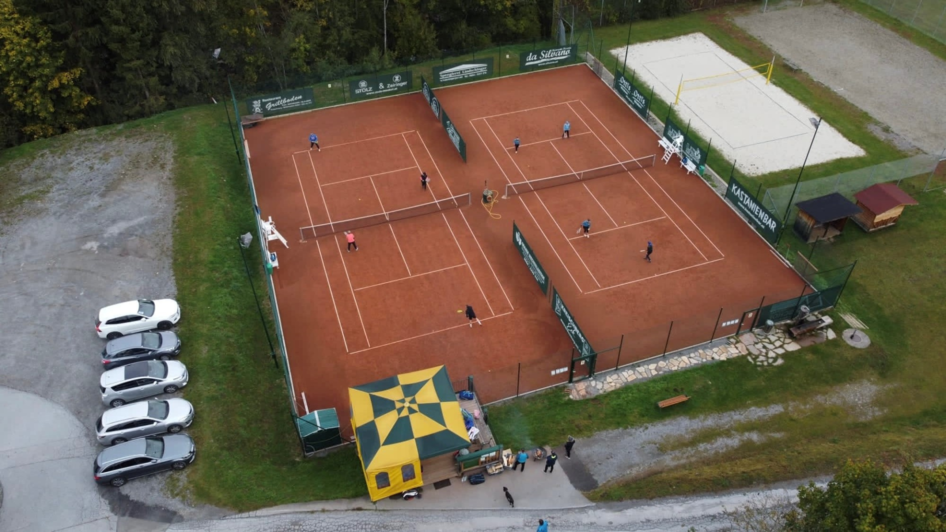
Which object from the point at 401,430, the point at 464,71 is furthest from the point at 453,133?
the point at 401,430

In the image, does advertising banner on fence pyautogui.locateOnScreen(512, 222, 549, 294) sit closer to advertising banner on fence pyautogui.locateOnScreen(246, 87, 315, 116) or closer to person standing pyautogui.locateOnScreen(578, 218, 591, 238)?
person standing pyautogui.locateOnScreen(578, 218, 591, 238)

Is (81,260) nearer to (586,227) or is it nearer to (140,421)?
(140,421)

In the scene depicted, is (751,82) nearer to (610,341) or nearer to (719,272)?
(719,272)

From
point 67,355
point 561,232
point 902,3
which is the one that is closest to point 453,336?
point 561,232

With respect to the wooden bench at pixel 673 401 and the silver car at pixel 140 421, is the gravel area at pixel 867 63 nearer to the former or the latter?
the wooden bench at pixel 673 401

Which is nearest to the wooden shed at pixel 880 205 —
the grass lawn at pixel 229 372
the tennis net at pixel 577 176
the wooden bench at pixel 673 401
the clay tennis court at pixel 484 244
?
the clay tennis court at pixel 484 244

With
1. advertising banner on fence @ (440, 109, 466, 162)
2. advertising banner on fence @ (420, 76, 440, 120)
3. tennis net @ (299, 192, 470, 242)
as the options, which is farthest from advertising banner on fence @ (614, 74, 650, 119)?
tennis net @ (299, 192, 470, 242)
